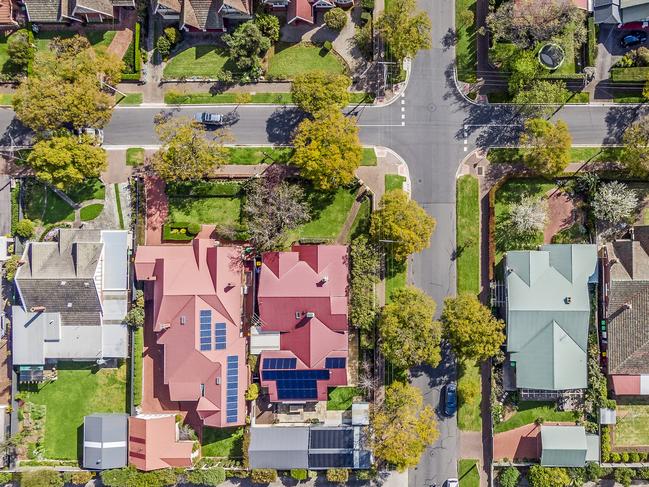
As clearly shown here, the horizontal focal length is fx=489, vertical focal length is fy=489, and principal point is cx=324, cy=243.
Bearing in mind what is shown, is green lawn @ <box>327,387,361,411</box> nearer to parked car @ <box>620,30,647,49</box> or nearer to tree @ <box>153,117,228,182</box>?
tree @ <box>153,117,228,182</box>

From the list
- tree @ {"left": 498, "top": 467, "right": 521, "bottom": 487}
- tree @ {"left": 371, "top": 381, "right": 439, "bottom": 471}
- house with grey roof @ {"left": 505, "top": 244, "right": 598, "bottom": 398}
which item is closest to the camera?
tree @ {"left": 371, "top": 381, "right": 439, "bottom": 471}

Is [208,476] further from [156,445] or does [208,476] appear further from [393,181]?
[393,181]

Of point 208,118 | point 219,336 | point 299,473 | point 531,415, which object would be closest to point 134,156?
point 208,118

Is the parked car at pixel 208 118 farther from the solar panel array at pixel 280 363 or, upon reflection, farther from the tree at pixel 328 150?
the solar panel array at pixel 280 363

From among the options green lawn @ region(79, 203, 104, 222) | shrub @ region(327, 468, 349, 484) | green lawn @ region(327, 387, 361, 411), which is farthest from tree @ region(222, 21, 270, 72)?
shrub @ region(327, 468, 349, 484)

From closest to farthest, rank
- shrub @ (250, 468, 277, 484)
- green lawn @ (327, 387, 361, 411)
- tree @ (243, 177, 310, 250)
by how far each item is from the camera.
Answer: tree @ (243, 177, 310, 250) → shrub @ (250, 468, 277, 484) → green lawn @ (327, 387, 361, 411)

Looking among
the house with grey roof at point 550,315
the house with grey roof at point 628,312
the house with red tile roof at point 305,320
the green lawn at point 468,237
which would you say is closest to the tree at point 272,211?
the house with red tile roof at point 305,320

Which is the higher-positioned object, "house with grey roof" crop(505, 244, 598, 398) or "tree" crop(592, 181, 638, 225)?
"tree" crop(592, 181, 638, 225)
